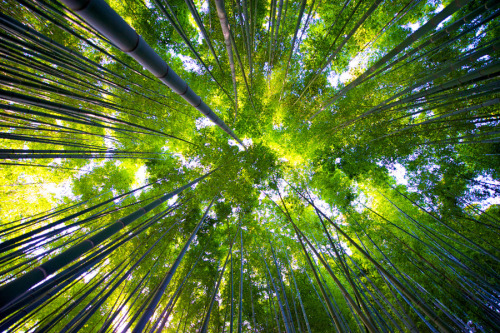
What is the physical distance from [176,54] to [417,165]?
7.02 meters

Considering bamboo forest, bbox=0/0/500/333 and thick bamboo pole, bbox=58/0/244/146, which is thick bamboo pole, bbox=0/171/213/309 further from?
bamboo forest, bbox=0/0/500/333

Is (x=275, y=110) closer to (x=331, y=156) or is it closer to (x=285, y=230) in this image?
(x=331, y=156)

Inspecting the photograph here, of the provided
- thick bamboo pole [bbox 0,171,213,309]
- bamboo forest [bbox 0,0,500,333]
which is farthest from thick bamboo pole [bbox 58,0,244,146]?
bamboo forest [bbox 0,0,500,333]

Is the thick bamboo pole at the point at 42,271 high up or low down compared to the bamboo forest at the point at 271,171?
down

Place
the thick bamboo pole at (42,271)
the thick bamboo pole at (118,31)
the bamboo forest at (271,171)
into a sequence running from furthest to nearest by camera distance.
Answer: the bamboo forest at (271,171), the thick bamboo pole at (118,31), the thick bamboo pole at (42,271)

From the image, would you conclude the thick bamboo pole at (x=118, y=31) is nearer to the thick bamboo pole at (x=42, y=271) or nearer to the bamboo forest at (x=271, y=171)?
the thick bamboo pole at (x=42, y=271)

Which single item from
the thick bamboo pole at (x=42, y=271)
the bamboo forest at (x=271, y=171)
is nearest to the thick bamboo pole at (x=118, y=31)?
the thick bamboo pole at (x=42, y=271)

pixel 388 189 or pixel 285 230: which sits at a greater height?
pixel 388 189

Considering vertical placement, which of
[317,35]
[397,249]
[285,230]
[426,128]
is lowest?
[397,249]

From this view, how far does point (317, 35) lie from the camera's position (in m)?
5.19

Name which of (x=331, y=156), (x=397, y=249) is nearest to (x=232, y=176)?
(x=331, y=156)

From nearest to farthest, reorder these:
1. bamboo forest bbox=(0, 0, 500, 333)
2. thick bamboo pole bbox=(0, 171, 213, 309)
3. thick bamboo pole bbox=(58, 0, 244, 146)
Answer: thick bamboo pole bbox=(0, 171, 213, 309) → thick bamboo pole bbox=(58, 0, 244, 146) → bamboo forest bbox=(0, 0, 500, 333)

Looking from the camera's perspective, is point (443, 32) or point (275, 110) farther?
point (275, 110)

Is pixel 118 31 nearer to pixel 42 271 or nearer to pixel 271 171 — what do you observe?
pixel 42 271
